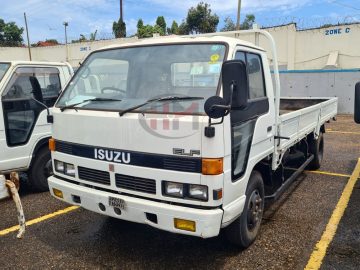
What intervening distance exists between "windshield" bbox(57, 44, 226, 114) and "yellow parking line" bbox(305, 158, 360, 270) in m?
1.90

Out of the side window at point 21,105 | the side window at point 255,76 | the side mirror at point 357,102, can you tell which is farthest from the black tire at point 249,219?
the side window at point 21,105

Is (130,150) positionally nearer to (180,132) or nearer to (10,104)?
(180,132)

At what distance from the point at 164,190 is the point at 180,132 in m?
0.51

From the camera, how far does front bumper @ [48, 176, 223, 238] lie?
2.88m

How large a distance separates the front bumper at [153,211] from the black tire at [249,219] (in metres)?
0.63

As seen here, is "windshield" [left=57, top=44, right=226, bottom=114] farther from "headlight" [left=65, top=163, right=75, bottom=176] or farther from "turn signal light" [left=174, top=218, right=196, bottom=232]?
"turn signal light" [left=174, top=218, right=196, bottom=232]

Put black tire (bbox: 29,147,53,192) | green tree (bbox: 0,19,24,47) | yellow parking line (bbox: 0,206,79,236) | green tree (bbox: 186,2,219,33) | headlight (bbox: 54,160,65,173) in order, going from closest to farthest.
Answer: headlight (bbox: 54,160,65,173) → yellow parking line (bbox: 0,206,79,236) → black tire (bbox: 29,147,53,192) → green tree (bbox: 186,2,219,33) → green tree (bbox: 0,19,24,47)

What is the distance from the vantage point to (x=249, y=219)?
3730mm

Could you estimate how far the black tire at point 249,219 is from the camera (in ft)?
11.6

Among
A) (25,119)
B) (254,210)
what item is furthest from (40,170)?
(254,210)

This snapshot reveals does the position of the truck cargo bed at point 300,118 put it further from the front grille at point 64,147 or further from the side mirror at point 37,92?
the side mirror at point 37,92

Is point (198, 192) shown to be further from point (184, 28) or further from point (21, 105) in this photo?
point (184, 28)

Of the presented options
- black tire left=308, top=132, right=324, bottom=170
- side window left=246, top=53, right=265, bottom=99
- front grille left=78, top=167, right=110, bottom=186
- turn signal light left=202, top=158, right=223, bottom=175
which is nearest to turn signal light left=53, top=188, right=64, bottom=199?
front grille left=78, top=167, right=110, bottom=186

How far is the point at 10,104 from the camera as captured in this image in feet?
17.0
